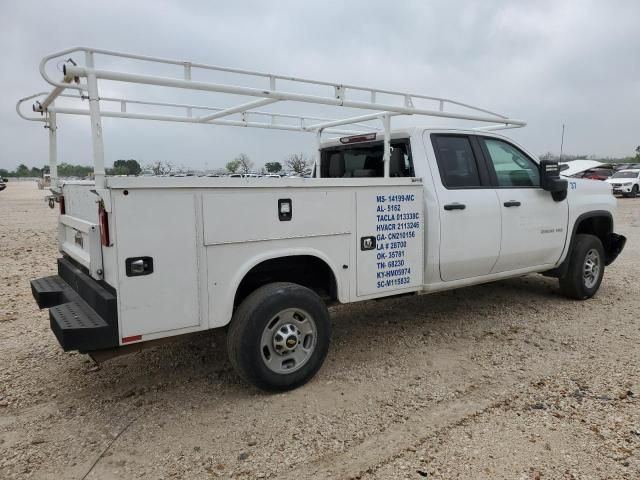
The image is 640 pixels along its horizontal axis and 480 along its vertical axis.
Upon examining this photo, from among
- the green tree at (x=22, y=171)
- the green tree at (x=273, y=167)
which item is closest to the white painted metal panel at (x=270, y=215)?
the green tree at (x=273, y=167)

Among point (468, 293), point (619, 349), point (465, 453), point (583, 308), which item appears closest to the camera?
Answer: point (465, 453)

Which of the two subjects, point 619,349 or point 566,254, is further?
point 566,254

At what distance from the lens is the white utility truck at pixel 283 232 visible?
3.11 meters

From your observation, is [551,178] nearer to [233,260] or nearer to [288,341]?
[288,341]

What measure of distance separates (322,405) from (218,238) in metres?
1.36

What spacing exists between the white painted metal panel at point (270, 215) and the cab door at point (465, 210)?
1.11 m

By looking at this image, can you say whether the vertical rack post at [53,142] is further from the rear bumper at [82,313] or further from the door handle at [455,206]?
the door handle at [455,206]

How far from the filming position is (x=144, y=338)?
3.18 meters

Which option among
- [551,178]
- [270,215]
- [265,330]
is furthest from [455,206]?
[265,330]

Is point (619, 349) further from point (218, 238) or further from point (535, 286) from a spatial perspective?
point (218, 238)

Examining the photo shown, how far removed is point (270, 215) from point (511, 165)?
300 centimetres

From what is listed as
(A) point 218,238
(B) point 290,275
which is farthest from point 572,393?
(A) point 218,238

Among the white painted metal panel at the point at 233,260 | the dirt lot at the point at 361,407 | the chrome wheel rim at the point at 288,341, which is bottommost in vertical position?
the dirt lot at the point at 361,407

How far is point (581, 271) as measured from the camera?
5.99 meters
